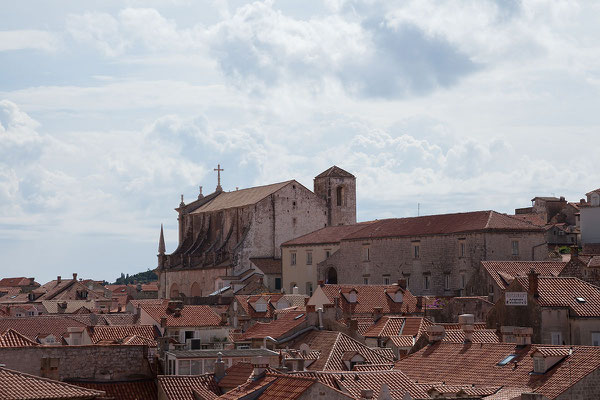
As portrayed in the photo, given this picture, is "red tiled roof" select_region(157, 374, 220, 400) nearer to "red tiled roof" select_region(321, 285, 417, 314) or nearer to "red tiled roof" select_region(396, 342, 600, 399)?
"red tiled roof" select_region(396, 342, 600, 399)

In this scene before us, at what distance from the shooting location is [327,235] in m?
102

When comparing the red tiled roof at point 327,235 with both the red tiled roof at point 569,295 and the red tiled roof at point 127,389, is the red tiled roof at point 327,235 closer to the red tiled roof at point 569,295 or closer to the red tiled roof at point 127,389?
the red tiled roof at point 569,295

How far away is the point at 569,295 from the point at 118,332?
69.8ft

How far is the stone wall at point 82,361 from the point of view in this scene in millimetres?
30453

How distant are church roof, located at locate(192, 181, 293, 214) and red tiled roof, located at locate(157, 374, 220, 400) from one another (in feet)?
257

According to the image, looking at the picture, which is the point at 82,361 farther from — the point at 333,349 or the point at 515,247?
the point at 515,247

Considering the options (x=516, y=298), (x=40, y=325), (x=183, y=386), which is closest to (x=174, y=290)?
(x=40, y=325)

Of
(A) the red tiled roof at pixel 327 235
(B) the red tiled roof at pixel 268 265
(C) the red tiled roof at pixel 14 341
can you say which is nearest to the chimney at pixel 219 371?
(C) the red tiled roof at pixel 14 341

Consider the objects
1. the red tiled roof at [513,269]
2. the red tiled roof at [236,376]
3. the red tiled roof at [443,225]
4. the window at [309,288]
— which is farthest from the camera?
the window at [309,288]

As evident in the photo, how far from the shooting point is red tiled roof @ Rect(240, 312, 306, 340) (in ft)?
177

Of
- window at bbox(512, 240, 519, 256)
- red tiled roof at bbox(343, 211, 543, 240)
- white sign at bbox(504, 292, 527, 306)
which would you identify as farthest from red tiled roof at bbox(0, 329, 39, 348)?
window at bbox(512, 240, 519, 256)

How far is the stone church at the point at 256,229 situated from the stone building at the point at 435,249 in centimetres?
1270

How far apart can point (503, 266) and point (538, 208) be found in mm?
58676

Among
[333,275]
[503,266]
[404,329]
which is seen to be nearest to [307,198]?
[333,275]
